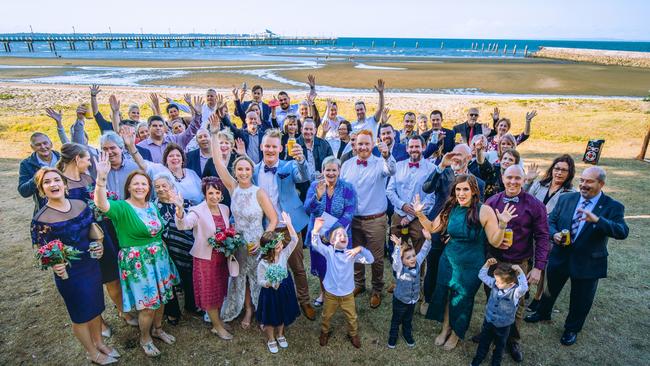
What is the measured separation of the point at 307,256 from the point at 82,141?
5.01 meters

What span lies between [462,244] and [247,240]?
2.69 m

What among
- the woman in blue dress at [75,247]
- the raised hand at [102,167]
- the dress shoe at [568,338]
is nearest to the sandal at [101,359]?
the woman in blue dress at [75,247]

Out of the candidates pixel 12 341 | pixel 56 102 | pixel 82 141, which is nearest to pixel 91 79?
pixel 56 102

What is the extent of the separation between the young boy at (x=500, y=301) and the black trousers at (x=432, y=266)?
0.90 metres

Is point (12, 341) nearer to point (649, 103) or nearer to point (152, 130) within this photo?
point (152, 130)

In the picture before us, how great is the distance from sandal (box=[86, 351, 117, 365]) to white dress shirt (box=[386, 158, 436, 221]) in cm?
425

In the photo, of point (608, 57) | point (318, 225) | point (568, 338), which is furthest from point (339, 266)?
point (608, 57)

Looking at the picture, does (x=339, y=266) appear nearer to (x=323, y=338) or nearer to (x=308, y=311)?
(x=323, y=338)

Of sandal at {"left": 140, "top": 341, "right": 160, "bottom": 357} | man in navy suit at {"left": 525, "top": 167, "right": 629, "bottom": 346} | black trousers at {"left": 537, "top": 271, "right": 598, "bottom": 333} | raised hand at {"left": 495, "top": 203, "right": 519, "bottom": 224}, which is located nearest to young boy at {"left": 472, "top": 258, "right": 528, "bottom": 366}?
raised hand at {"left": 495, "top": 203, "right": 519, "bottom": 224}

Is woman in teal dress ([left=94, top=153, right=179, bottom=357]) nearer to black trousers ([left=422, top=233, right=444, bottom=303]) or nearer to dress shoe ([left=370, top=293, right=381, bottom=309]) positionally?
dress shoe ([left=370, top=293, right=381, bottom=309])

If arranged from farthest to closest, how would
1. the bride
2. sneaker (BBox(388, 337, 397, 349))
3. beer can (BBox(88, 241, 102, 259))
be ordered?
sneaker (BBox(388, 337, 397, 349)) < the bride < beer can (BBox(88, 241, 102, 259))

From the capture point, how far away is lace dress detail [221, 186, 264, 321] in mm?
4488

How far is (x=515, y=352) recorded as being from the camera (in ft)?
14.3

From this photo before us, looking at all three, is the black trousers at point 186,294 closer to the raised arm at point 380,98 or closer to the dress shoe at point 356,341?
the dress shoe at point 356,341
